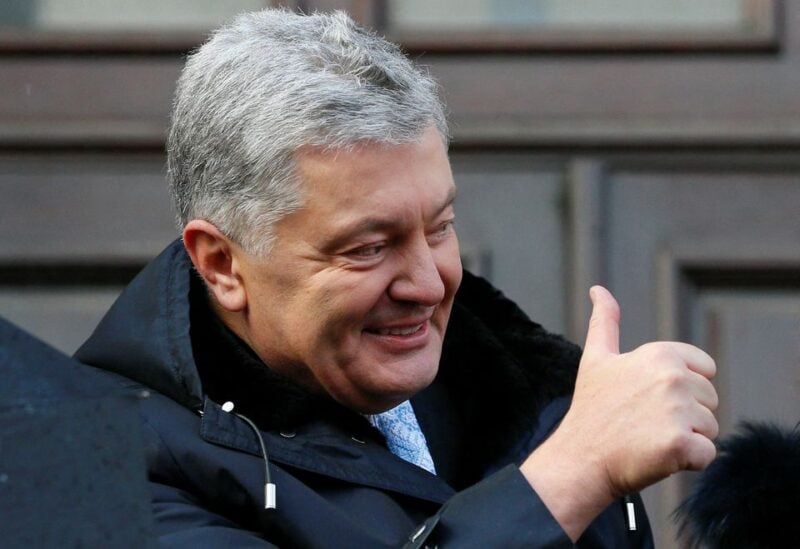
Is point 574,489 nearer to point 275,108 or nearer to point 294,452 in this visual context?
point 294,452

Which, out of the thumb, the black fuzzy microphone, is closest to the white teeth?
the thumb

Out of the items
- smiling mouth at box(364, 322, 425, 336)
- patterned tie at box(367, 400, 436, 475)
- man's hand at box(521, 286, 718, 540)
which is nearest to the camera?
man's hand at box(521, 286, 718, 540)

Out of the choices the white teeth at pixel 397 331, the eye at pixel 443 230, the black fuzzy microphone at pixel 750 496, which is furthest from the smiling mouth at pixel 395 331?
the black fuzzy microphone at pixel 750 496

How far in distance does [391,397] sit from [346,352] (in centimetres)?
8

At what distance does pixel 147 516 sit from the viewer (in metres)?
1.09

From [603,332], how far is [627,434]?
0.53ft

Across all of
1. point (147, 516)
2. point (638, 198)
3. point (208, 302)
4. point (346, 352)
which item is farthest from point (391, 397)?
point (638, 198)

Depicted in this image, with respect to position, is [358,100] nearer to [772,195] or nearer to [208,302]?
[208,302]

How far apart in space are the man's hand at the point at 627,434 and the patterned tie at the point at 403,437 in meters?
0.28

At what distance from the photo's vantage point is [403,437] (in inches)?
76.9

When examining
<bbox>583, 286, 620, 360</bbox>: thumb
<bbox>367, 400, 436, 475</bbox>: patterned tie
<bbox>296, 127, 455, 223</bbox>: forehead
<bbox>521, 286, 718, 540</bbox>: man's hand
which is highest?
<bbox>296, 127, 455, 223</bbox>: forehead

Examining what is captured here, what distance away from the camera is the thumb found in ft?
5.68

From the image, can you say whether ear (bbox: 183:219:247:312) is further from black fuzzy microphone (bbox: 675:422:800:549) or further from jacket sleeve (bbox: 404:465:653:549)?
black fuzzy microphone (bbox: 675:422:800:549)

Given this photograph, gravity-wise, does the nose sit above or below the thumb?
above
